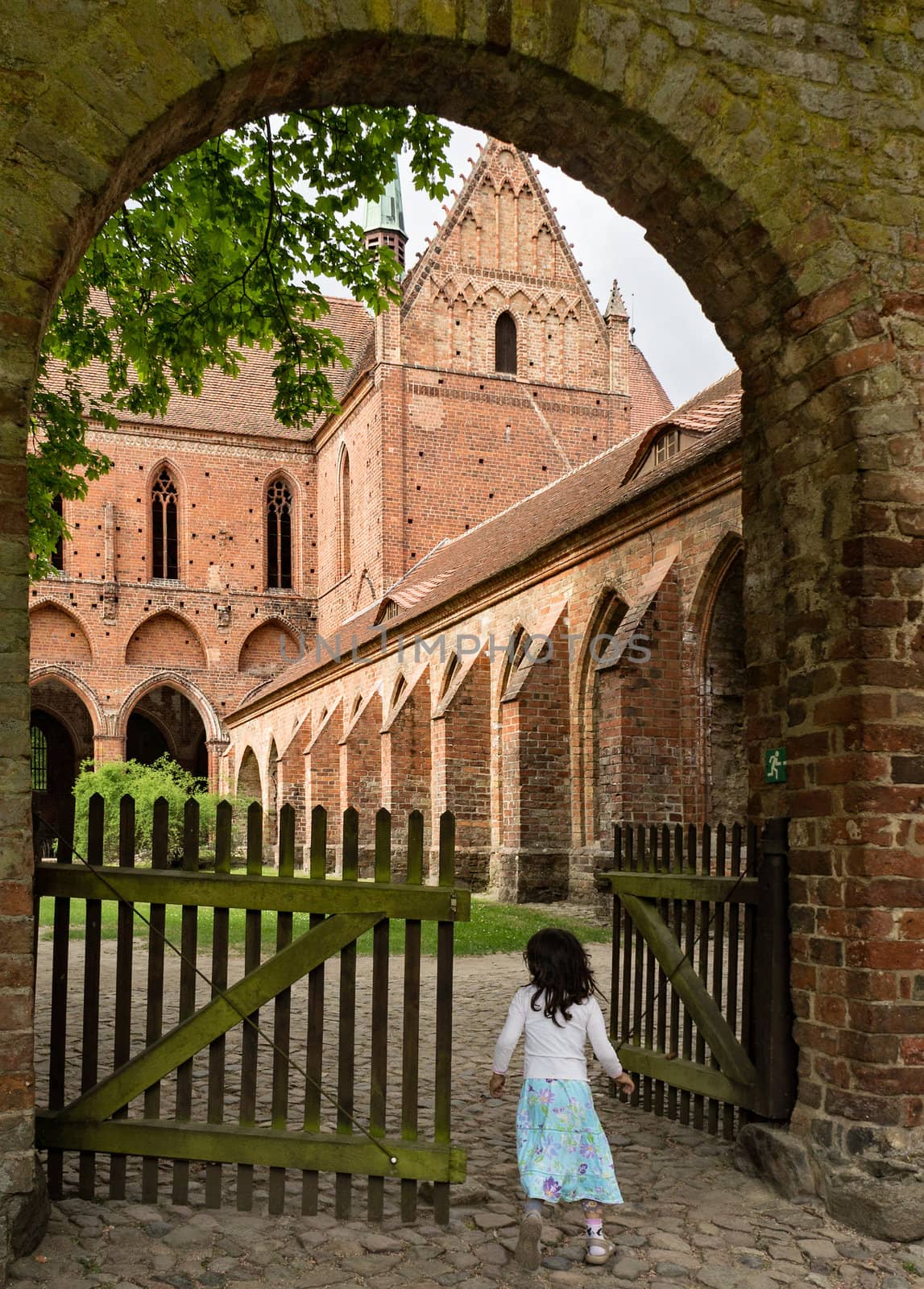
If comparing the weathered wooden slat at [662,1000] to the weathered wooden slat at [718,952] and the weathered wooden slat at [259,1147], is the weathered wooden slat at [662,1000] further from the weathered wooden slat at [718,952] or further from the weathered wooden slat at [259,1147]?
the weathered wooden slat at [259,1147]

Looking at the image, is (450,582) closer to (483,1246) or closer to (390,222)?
(483,1246)

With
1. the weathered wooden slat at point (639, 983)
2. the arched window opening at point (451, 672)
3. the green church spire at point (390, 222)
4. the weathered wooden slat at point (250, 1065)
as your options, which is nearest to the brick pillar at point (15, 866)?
the weathered wooden slat at point (250, 1065)

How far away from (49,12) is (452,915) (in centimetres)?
343

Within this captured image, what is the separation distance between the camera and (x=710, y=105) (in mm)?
4883

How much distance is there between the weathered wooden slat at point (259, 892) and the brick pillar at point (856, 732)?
150cm

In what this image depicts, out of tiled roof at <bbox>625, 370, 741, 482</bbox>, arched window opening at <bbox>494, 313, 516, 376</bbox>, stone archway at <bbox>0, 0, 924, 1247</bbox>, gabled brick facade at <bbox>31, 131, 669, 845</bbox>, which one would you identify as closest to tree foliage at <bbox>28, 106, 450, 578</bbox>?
stone archway at <bbox>0, 0, 924, 1247</bbox>

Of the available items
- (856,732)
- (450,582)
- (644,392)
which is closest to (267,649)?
(644,392)

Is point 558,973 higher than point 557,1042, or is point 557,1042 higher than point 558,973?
point 558,973

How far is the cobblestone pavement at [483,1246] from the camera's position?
3797 millimetres

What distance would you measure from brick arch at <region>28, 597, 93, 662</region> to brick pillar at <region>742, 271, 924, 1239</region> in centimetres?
3318

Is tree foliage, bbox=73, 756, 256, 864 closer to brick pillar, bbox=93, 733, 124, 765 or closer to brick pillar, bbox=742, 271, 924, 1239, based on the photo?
brick pillar, bbox=93, 733, 124, 765

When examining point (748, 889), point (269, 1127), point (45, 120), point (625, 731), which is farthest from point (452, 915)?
point (625, 731)

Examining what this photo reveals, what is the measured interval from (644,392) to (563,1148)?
122ft

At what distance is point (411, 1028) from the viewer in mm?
4383
